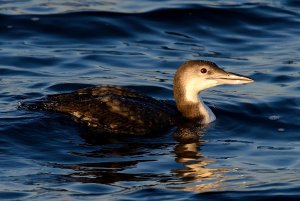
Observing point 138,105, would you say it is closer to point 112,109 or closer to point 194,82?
point 112,109

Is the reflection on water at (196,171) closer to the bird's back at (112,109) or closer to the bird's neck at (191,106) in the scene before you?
the bird's back at (112,109)

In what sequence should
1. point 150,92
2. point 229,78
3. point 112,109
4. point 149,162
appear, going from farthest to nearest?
1. point 150,92
2. point 229,78
3. point 112,109
4. point 149,162

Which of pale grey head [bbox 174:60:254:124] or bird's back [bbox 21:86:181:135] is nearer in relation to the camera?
bird's back [bbox 21:86:181:135]

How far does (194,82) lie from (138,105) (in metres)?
0.95

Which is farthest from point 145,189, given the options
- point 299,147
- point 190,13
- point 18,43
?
point 190,13

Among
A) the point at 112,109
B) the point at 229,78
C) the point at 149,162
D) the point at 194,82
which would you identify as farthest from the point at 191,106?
the point at 149,162

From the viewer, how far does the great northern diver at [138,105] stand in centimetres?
1165

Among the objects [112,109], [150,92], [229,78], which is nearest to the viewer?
[112,109]

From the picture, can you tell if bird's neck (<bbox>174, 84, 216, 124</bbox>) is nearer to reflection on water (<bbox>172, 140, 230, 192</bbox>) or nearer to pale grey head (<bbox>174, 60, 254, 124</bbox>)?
pale grey head (<bbox>174, 60, 254, 124</bbox>)

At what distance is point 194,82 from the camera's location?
1243 centimetres

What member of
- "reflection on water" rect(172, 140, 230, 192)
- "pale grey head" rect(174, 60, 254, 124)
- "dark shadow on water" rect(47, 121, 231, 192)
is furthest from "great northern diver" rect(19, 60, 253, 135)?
"reflection on water" rect(172, 140, 230, 192)

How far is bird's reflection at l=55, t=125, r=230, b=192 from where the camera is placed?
32.6 ft

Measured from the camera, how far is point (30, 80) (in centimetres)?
1392

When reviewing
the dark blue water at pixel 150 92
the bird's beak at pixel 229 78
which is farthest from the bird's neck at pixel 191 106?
the bird's beak at pixel 229 78
